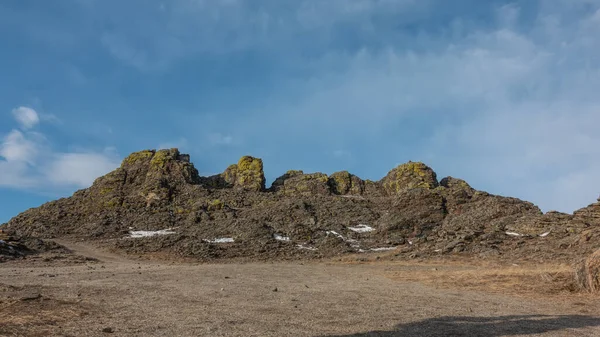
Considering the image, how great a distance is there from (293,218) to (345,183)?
36.9 m

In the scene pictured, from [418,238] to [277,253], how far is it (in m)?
16.7

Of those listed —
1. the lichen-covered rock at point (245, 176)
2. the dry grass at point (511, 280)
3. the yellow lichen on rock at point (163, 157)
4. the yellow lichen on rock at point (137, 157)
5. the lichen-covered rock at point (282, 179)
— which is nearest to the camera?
the dry grass at point (511, 280)

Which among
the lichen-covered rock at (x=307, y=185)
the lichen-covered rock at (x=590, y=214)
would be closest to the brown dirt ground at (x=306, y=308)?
the lichen-covered rock at (x=590, y=214)

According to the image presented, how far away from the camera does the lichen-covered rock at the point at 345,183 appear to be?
93938mm

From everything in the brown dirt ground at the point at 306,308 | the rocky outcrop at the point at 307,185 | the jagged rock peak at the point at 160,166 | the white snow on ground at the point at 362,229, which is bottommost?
the brown dirt ground at the point at 306,308

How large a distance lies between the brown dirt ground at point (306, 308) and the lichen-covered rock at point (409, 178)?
6831 centimetres

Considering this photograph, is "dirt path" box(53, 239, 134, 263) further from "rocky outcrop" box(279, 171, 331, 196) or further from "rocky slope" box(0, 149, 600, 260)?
"rocky outcrop" box(279, 171, 331, 196)

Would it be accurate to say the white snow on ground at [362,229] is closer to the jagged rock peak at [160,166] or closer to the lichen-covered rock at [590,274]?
the lichen-covered rock at [590,274]

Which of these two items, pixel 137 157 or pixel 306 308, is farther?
pixel 137 157

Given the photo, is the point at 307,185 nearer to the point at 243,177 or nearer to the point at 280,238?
the point at 243,177

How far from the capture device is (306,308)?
1378 centimetres

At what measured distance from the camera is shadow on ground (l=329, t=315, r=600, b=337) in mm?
10414

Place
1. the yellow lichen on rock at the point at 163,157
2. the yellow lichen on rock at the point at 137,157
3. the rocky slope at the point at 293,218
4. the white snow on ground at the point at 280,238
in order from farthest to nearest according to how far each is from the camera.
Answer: the yellow lichen on rock at the point at 137,157 < the yellow lichen on rock at the point at 163,157 < the white snow on ground at the point at 280,238 < the rocky slope at the point at 293,218

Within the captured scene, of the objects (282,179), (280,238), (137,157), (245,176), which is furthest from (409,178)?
(137,157)
